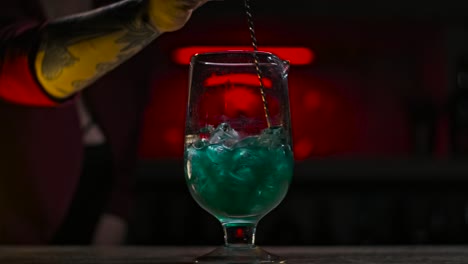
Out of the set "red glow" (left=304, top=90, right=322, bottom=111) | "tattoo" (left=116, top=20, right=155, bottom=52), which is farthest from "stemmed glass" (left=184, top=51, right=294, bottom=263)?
"red glow" (left=304, top=90, right=322, bottom=111)

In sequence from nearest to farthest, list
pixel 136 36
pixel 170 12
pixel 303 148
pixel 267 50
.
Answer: pixel 170 12 < pixel 136 36 < pixel 267 50 < pixel 303 148

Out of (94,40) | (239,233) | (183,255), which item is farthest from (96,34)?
(239,233)

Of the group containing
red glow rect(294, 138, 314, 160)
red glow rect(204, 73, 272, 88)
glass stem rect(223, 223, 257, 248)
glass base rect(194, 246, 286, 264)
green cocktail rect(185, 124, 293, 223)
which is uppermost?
red glow rect(204, 73, 272, 88)

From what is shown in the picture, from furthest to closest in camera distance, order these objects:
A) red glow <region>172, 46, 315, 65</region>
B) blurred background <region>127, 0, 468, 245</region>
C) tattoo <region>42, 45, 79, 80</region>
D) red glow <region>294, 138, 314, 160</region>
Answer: red glow <region>294, 138, 314, 160</region>
red glow <region>172, 46, 315, 65</region>
blurred background <region>127, 0, 468, 245</region>
tattoo <region>42, 45, 79, 80</region>

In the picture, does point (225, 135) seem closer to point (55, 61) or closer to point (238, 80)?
point (238, 80)

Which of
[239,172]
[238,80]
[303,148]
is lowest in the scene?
[303,148]

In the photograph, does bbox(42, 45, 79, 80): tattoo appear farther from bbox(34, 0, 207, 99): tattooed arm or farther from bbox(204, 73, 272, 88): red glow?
Result: bbox(204, 73, 272, 88): red glow
